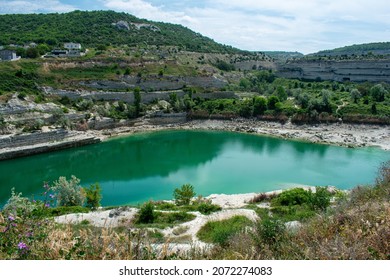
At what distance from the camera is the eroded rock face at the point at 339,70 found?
209 ft

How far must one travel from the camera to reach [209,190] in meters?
21.5

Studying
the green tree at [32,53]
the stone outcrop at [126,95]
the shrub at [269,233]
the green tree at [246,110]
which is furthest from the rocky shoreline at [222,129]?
the shrub at [269,233]

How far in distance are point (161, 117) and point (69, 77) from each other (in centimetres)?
1423

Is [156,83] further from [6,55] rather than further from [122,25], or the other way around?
[122,25]

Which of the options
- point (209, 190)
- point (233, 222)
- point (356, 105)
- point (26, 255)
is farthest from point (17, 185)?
point (356, 105)

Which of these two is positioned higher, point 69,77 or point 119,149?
point 69,77

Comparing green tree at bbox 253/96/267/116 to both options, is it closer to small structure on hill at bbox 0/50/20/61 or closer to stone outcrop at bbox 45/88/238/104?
stone outcrop at bbox 45/88/238/104

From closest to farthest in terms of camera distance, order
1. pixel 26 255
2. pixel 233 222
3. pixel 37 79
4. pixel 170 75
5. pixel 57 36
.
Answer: pixel 26 255 → pixel 233 222 → pixel 37 79 → pixel 170 75 → pixel 57 36

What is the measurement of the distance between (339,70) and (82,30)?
56.9m

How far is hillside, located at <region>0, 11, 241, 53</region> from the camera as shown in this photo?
62.4 m

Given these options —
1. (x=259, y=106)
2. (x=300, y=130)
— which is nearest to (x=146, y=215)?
(x=300, y=130)

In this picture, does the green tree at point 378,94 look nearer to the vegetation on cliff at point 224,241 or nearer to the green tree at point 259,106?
the green tree at point 259,106

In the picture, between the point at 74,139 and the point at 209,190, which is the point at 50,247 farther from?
→ the point at 74,139

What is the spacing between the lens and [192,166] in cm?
2758
